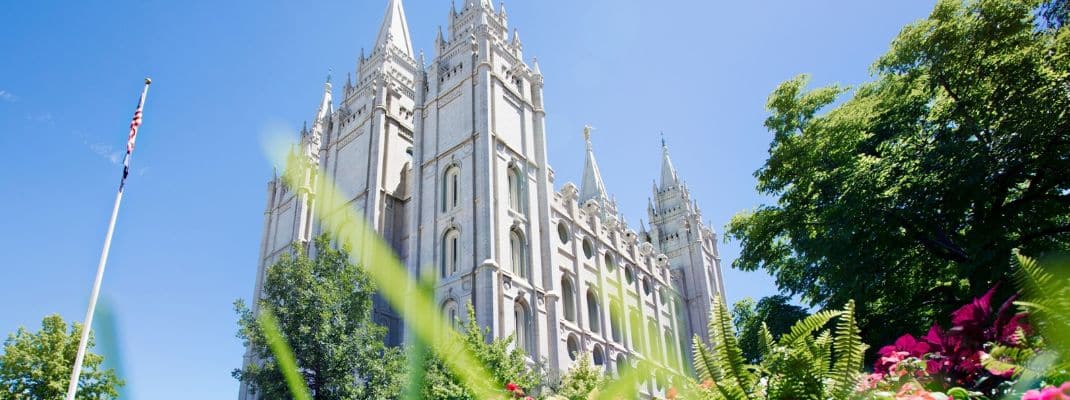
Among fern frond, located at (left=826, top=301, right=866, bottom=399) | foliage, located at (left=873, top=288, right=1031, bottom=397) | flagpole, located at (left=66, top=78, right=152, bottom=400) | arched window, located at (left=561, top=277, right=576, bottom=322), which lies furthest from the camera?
arched window, located at (left=561, top=277, right=576, bottom=322)

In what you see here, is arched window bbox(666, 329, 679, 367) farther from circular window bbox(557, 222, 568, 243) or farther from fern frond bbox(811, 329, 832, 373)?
fern frond bbox(811, 329, 832, 373)

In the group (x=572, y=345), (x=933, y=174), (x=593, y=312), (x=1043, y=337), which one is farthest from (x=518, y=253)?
(x=1043, y=337)

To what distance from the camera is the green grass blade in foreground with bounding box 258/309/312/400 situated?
1931 cm

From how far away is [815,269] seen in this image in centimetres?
1847

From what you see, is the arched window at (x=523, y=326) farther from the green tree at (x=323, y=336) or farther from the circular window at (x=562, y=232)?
the circular window at (x=562, y=232)

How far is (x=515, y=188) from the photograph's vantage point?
105 ft

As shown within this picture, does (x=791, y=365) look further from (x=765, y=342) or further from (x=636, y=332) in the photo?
(x=636, y=332)

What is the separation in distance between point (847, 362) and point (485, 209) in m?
25.4

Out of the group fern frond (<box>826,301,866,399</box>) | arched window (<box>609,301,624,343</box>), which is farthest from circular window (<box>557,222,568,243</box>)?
fern frond (<box>826,301,866,399</box>)

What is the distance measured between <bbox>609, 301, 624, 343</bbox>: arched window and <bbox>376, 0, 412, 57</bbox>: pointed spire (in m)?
21.0

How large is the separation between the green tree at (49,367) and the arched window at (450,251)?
12531mm

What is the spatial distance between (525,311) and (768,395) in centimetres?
2527

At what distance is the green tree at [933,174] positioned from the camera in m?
14.5

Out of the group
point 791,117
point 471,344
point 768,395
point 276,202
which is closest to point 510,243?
point 471,344
